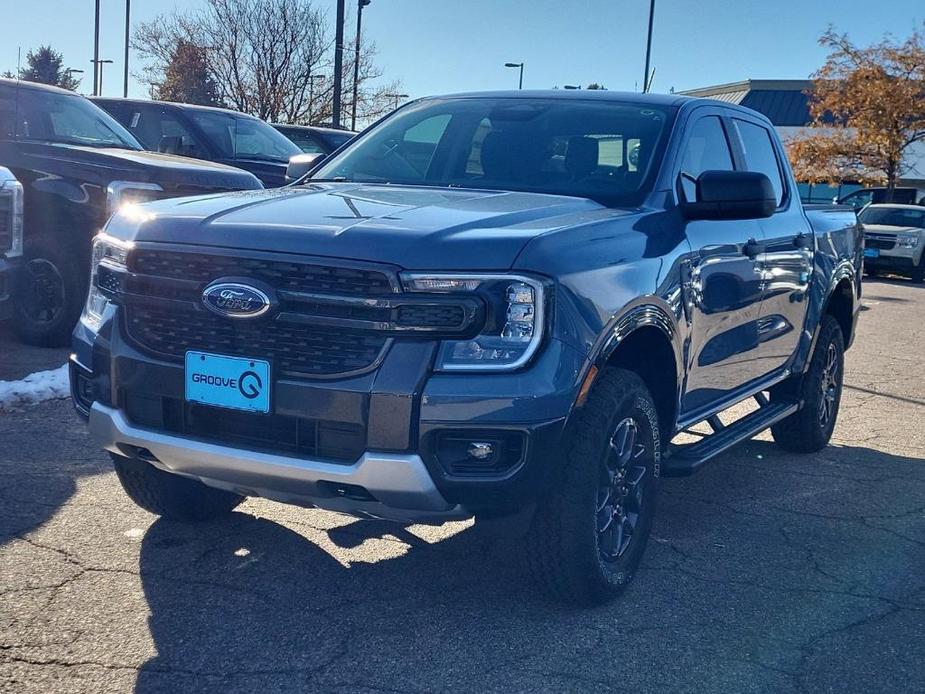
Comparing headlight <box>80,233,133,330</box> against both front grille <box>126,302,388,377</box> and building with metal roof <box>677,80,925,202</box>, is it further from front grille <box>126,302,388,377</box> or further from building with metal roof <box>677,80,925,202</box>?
building with metal roof <box>677,80,925,202</box>

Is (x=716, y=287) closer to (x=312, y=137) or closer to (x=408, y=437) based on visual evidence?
(x=408, y=437)

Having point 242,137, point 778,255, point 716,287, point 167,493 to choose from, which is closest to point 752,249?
point 778,255

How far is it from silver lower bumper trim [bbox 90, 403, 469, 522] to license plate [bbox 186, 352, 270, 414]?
0.14 metres

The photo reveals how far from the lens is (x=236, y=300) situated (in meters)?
3.40

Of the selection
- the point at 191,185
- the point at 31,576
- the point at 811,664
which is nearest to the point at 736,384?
the point at 811,664

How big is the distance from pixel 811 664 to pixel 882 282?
2084 centimetres

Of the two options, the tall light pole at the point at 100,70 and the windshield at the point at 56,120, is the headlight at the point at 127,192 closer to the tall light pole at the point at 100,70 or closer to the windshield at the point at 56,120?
the windshield at the point at 56,120

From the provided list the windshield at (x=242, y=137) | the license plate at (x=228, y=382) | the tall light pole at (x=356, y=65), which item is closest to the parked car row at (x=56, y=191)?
the windshield at (x=242, y=137)

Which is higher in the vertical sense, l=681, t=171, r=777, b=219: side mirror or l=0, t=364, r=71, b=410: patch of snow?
l=681, t=171, r=777, b=219: side mirror

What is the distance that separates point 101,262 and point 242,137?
30.6 feet

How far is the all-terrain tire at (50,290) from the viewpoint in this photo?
8.15 m

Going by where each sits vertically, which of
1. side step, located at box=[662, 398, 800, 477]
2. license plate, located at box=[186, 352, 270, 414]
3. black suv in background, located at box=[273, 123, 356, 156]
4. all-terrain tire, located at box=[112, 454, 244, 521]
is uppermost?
black suv in background, located at box=[273, 123, 356, 156]

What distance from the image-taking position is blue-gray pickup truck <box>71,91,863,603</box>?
3.27 metres

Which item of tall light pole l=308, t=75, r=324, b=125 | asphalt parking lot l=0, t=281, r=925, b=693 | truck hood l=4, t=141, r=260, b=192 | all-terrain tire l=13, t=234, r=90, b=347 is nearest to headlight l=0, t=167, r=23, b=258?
all-terrain tire l=13, t=234, r=90, b=347
